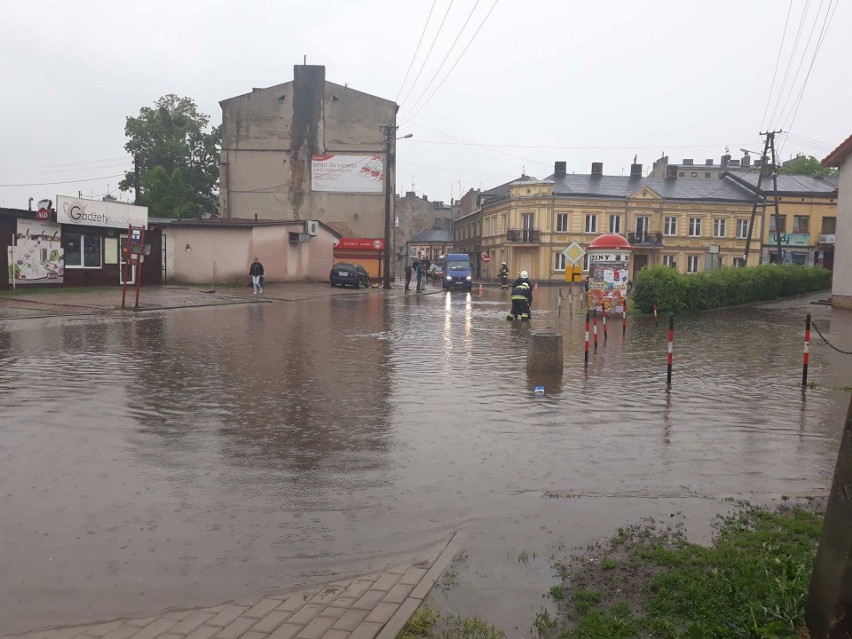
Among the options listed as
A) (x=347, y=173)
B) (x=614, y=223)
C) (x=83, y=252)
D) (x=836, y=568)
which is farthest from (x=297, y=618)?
(x=614, y=223)

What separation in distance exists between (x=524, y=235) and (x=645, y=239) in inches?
434

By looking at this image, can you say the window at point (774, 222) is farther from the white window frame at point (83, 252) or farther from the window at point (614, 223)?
the white window frame at point (83, 252)

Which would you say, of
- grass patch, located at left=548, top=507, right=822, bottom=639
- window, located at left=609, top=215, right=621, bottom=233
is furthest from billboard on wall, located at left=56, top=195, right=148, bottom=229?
window, located at left=609, top=215, right=621, bottom=233

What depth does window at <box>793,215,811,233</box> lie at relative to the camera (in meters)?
65.1

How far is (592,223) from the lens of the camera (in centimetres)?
6638

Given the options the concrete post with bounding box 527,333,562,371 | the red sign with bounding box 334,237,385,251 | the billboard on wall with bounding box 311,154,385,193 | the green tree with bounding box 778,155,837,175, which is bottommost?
the concrete post with bounding box 527,333,562,371

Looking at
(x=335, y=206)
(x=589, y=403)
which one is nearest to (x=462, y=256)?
(x=335, y=206)

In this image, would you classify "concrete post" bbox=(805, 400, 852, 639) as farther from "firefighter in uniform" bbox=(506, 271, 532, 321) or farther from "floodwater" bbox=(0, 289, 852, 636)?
"firefighter in uniform" bbox=(506, 271, 532, 321)

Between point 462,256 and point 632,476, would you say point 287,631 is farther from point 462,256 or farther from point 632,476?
point 462,256

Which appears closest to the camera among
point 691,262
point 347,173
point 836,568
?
point 836,568

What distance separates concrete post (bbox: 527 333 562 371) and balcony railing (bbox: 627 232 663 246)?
55.8 m

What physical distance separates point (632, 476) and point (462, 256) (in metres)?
45.1

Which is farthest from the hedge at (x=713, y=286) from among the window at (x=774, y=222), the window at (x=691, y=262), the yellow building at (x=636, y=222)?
the window at (x=774, y=222)

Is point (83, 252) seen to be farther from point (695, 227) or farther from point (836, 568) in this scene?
point (695, 227)
